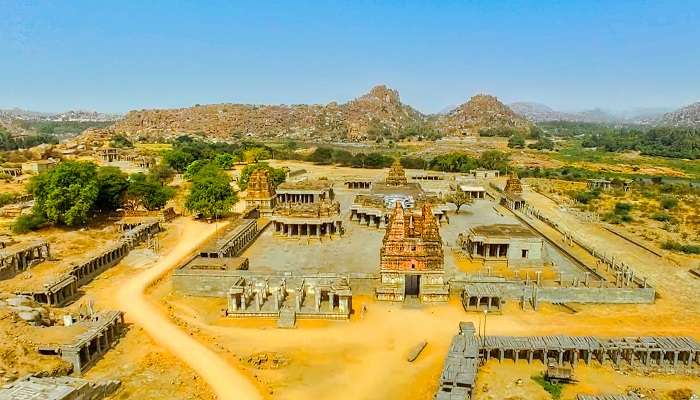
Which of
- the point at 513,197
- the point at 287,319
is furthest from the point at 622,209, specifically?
the point at 287,319

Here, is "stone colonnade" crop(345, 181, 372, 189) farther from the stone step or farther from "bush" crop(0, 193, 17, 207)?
the stone step

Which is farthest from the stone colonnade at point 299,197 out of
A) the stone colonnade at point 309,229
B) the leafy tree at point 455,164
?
the leafy tree at point 455,164

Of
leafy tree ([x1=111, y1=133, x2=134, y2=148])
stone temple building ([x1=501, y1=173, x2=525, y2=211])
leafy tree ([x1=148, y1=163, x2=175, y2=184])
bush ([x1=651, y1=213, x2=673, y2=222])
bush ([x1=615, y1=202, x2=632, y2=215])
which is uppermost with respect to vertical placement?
leafy tree ([x1=111, y1=133, x2=134, y2=148])

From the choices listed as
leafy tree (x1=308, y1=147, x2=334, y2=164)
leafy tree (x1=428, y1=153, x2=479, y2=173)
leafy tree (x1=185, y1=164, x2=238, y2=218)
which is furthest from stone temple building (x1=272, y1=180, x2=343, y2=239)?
leafy tree (x1=308, y1=147, x2=334, y2=164)

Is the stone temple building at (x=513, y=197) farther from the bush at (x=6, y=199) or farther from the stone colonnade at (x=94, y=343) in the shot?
the bush at (x=6, y=199)

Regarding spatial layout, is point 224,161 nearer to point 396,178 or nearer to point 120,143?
point 396,178

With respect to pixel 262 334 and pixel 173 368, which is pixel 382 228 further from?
pixel 173 368
